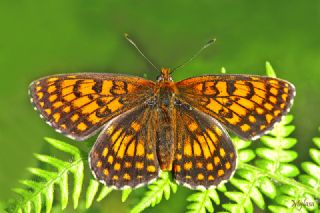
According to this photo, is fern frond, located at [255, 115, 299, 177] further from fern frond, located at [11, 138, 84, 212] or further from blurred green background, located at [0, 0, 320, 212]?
blurred green background, located at [0, 0, 320, 212]

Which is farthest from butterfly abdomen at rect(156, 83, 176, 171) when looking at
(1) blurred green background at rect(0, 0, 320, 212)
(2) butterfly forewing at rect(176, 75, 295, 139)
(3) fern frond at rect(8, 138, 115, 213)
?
(1) blurred green background at rect(0, 0, 320, 212)

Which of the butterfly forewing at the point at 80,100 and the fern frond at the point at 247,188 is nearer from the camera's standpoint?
the fern frond at the point at 247,188

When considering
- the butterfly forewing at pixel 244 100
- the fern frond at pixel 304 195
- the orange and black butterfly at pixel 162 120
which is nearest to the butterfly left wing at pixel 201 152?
the orange and black butterfly at pixel 162 120

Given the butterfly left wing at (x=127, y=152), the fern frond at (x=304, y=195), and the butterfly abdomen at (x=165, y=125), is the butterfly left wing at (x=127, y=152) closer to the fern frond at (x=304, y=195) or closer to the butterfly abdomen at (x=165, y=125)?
the butterfly abdomen at (x=165, y=125)

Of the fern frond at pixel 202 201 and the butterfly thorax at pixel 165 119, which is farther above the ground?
the butterfly thorax at pixel 165 119

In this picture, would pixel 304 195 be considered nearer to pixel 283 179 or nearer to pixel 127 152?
pixel 283 179

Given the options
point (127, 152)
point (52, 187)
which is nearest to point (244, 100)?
point (127, 152)
